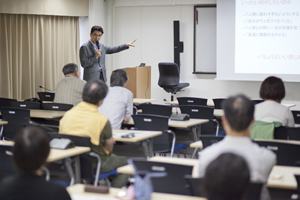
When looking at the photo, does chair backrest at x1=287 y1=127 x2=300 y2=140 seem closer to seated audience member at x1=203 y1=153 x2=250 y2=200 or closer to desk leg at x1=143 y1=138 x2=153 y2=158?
desk leg at x1=143 y1=138 x2=153 y2=158

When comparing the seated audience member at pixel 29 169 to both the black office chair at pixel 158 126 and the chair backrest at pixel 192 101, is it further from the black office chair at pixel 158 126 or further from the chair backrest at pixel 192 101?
the chair backrest at pixel 192 101

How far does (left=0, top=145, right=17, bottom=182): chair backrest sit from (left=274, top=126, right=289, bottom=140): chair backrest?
2.32 m

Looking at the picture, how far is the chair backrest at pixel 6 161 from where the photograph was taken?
10.4ft

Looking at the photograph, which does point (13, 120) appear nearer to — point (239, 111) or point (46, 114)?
point (46, 114)

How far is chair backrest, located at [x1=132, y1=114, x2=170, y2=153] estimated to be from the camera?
4.68 metres

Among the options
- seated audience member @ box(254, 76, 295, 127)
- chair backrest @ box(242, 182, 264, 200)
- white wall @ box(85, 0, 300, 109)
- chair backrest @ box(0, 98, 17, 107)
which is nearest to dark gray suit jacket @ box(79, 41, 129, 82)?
chair backrest @ box(0, 98, 17, 107)

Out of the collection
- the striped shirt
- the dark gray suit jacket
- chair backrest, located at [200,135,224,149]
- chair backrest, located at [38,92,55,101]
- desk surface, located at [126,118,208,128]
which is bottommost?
desk surface, located at [126,118,208,128]

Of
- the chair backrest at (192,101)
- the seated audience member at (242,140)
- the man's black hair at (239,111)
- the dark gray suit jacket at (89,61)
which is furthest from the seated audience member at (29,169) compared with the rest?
the dark gray suit jacket at (89,61)

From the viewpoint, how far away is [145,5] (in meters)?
10.2

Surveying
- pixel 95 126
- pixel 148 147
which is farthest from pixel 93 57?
pixel 95 126

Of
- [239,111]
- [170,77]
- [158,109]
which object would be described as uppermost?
[170,77]

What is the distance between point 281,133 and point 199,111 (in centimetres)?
162

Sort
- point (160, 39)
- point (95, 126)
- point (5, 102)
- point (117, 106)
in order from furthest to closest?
point (160, 39) → point (5, 102) → point (117, 106) → point (95, 126)

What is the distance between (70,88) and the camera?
19.5 ft
